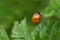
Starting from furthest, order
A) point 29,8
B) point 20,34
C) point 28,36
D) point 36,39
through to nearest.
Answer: point 29,8 < point 20,34 < point 28,36 < point 36,39

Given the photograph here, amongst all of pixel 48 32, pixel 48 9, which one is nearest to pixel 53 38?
pixel 48 32

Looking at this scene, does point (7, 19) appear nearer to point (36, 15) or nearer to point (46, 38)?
point (36, 15)

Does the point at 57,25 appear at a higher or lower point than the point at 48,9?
lower

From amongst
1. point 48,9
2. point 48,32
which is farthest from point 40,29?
point 48,9

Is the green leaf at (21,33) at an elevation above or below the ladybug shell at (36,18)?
below

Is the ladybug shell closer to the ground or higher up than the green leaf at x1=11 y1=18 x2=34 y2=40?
higher up

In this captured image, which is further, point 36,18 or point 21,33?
point 36,18

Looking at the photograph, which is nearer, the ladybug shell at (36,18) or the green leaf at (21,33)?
the green leaf at (21,33)

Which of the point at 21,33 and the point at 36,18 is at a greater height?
the point at 36,18

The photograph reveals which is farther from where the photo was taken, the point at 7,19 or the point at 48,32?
the point at 7,19

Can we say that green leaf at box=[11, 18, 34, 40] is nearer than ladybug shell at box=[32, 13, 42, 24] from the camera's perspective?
Yes

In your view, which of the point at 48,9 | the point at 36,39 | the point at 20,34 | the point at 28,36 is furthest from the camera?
the point at 48,9
